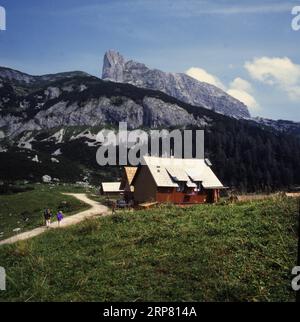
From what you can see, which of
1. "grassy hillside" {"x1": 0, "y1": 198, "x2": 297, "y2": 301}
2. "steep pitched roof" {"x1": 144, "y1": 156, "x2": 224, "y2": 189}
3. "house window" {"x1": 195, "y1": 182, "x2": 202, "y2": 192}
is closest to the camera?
"grassy hillside" {"x1": 0, "y1": 198, "x2": 297, "y2": 301}

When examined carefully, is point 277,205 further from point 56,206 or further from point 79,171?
point 79,171

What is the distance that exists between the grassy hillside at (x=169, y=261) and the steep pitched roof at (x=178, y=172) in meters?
30.1

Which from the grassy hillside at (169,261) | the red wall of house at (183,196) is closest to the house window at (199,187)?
the red wall of house at (183,196)

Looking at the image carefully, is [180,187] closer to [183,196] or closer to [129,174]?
[183,196]

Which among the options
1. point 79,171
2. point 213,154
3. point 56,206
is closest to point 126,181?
point 56,206

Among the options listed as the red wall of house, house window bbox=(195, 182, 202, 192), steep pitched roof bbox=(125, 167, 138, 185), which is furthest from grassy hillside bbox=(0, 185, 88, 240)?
house window bbox=(195, 182, 202, 192)

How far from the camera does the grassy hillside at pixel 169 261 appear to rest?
1420 centimetres

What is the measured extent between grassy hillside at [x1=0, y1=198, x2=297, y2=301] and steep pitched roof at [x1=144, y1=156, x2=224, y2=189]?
30098 millimetres

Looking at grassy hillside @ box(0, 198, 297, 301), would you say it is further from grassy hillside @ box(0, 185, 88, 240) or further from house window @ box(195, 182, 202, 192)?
grassy hillside @ box(0, 185, 88, 240)

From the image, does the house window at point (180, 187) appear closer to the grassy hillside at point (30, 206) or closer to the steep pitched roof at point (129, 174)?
the steep pitched roof at point (129, 174)

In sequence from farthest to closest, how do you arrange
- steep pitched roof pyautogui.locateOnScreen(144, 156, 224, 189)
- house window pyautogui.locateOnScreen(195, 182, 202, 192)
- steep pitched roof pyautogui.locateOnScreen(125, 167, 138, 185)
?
steep pitched roof pyautogui.locateOnScreen(125, 167, 138, 185) → house window pyautogui.locateOnScreen(195, 182, 202, 192) → steep pitched roof pyautogui.locateOnScreen(144, 156, 224, 189)

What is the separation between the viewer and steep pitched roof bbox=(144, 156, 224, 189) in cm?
5441

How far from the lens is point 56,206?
221 ft
